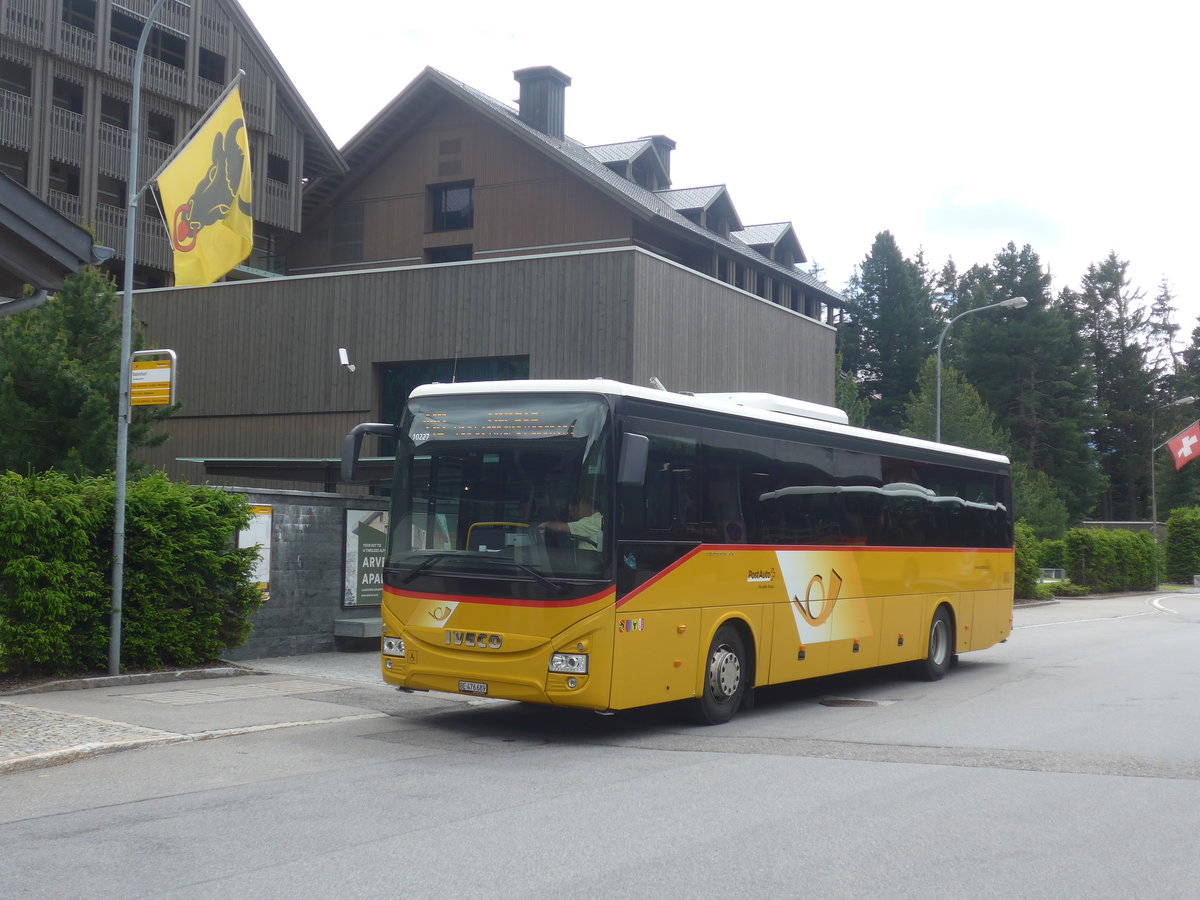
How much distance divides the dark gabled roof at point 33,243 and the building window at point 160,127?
33413 millimetres

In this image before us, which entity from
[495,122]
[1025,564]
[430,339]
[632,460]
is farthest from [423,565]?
[1025,564]

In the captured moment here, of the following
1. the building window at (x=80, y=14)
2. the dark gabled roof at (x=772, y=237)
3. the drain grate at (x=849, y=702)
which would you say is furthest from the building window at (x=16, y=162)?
the drain grate at (x=849, y=702)

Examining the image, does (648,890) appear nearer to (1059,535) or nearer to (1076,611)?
(1076,611)

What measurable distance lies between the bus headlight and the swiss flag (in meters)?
54.9

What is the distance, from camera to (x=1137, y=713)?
Answer: 12719mm

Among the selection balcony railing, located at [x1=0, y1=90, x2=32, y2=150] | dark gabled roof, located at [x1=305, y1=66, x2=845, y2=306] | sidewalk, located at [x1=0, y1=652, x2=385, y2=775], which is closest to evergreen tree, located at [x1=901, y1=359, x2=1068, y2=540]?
dark gabled roof, located at [x1=305, y1=66, x2=845, y2=306]

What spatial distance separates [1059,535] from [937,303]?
4585 centimetres

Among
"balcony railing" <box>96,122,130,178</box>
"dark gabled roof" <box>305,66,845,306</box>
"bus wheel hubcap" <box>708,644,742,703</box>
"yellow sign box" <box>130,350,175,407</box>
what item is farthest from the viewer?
"balcony railing" <box>96,122,130,178</box>

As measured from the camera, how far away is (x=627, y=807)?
7754 mm

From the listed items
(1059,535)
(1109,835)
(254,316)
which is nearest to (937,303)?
(1059,535)

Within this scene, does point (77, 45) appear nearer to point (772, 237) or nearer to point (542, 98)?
point (542, 98)

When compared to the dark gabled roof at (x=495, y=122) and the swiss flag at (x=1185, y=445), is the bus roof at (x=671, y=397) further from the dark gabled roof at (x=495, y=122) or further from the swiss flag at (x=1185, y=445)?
the swiss flag at (x=1185, y=445)

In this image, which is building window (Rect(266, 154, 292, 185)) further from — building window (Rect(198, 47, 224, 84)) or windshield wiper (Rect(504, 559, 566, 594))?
windshield wiper (Rect(504, 559, 566, 594))

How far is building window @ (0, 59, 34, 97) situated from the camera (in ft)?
125
